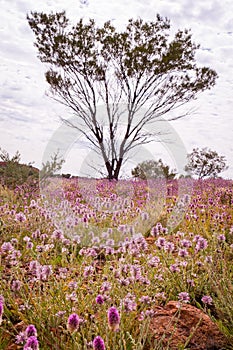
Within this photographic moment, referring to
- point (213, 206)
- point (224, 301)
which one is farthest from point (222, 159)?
point (224, 301)

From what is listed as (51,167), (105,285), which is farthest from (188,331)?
(51,167)

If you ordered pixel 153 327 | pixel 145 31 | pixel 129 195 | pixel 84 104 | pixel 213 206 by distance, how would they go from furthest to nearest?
pixel 84 104 < pixel 145 31 < pixel 129 195 < pixel 213 206 < pixel 153 327

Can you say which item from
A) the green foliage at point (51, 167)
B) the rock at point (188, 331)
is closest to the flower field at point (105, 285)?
the rock at point (188, 331)

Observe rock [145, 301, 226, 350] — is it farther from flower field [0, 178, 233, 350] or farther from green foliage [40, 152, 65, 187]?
green foliage [40, 152, 65, 187]

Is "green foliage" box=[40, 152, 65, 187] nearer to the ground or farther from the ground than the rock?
farther from the ground

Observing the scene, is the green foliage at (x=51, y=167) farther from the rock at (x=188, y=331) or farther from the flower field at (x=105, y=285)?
the rock at (x=188, y=331)

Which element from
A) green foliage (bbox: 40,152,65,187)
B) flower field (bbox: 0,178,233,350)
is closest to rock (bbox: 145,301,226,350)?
flower field (bbox: 0,178,233,350)

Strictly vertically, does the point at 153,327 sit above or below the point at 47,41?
below

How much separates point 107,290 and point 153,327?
13.5 inches

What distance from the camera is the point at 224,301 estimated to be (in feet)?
7.81

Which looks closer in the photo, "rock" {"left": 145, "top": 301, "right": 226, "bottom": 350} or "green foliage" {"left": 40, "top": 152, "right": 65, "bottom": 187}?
"rock" {"left": 145, "top": 301, "right": 226, "bottom": 350}

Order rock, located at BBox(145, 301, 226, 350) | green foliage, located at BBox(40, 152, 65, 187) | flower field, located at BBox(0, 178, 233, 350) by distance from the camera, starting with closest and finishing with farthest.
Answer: flower field, located at BBox(0, 178, 233, 350)
rock, located at BBox(145, 301, 226, 350)
green foliage, located at BBox(40, 152, 65, 187)

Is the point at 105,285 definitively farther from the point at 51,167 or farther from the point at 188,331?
the point at 51,167

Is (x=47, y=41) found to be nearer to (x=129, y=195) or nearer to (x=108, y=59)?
(x=108, y=59)
